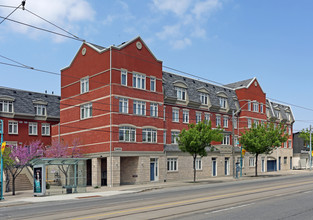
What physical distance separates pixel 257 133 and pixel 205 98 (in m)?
8.71

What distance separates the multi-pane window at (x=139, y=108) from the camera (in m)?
41.0

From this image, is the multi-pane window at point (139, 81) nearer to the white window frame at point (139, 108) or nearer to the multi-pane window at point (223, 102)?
the white window frame at point (139, 108)

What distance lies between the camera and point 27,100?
51156mm

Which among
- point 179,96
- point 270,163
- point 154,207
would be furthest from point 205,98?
point 154,207

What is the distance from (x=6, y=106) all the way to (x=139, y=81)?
18.5m

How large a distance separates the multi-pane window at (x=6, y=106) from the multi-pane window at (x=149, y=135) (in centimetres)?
1871

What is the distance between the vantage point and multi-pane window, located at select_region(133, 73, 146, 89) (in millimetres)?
41156

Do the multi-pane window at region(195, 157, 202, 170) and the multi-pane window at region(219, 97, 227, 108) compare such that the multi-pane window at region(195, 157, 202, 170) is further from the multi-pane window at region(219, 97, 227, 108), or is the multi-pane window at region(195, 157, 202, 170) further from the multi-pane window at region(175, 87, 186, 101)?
the multi-pane window at region(219, 97, 227, 108)

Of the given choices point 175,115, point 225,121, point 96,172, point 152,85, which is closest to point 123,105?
point 152,85

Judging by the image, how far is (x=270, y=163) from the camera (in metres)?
66.4

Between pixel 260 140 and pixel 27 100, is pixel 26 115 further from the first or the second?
pixel 260 140

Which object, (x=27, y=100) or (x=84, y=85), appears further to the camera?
(x=27, y=100)

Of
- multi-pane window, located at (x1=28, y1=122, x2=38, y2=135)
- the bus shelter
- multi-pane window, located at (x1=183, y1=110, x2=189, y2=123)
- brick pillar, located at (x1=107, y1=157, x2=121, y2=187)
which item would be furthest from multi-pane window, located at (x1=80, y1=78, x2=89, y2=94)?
multi-pane window, located at (x1=183, y1=110, x2=189, y2=123)

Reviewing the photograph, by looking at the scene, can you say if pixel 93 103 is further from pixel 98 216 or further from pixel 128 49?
pixel 98 216
